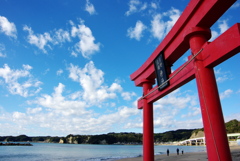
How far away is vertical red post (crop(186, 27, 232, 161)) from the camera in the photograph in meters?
2.64

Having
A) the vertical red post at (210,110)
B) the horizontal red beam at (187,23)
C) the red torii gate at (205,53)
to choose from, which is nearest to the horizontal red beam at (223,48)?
the red torii gate at (205,53)

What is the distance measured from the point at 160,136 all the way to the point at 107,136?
39.7 m

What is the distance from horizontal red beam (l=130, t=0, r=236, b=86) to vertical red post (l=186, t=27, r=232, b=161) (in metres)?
0.23

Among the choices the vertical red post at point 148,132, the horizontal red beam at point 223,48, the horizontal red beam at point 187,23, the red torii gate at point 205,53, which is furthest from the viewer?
the vertical red post at point 148,132

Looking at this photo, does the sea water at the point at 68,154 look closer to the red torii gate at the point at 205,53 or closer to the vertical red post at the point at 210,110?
the red torii gate at the point at 205,53

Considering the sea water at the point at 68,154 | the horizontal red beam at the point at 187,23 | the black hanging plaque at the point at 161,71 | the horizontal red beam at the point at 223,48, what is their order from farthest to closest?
the sea water at the point at 68,154 < the black hanging plaque at the point at 161,71 < the horizontal red beam at the point at 187,23 < the horizontal red beam at the point at 223,48

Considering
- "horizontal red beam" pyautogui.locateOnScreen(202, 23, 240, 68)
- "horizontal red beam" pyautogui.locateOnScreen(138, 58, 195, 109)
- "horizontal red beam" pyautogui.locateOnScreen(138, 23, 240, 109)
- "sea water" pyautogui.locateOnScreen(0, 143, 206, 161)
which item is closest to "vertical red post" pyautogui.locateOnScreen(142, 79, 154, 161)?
"horizontal red beam" pyautogui.locateOnScreen(138, 58, 195, 109)

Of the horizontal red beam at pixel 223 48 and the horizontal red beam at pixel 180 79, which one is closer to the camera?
the horizontal red beam at pixel 223 48

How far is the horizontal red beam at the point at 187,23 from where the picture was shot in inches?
122

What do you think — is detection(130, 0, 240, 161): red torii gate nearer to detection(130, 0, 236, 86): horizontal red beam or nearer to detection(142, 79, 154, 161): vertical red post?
detection(130, 0, 236, 86): horizontal red beam

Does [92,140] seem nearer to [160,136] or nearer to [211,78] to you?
[160,136]

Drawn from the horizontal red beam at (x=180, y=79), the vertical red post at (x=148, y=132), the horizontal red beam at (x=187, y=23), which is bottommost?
the vertical red post at (x=148, y=132)

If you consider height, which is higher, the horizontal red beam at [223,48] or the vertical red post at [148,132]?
the horizontal red beam at [223,48]

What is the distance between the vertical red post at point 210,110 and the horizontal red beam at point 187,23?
0.75 ft
